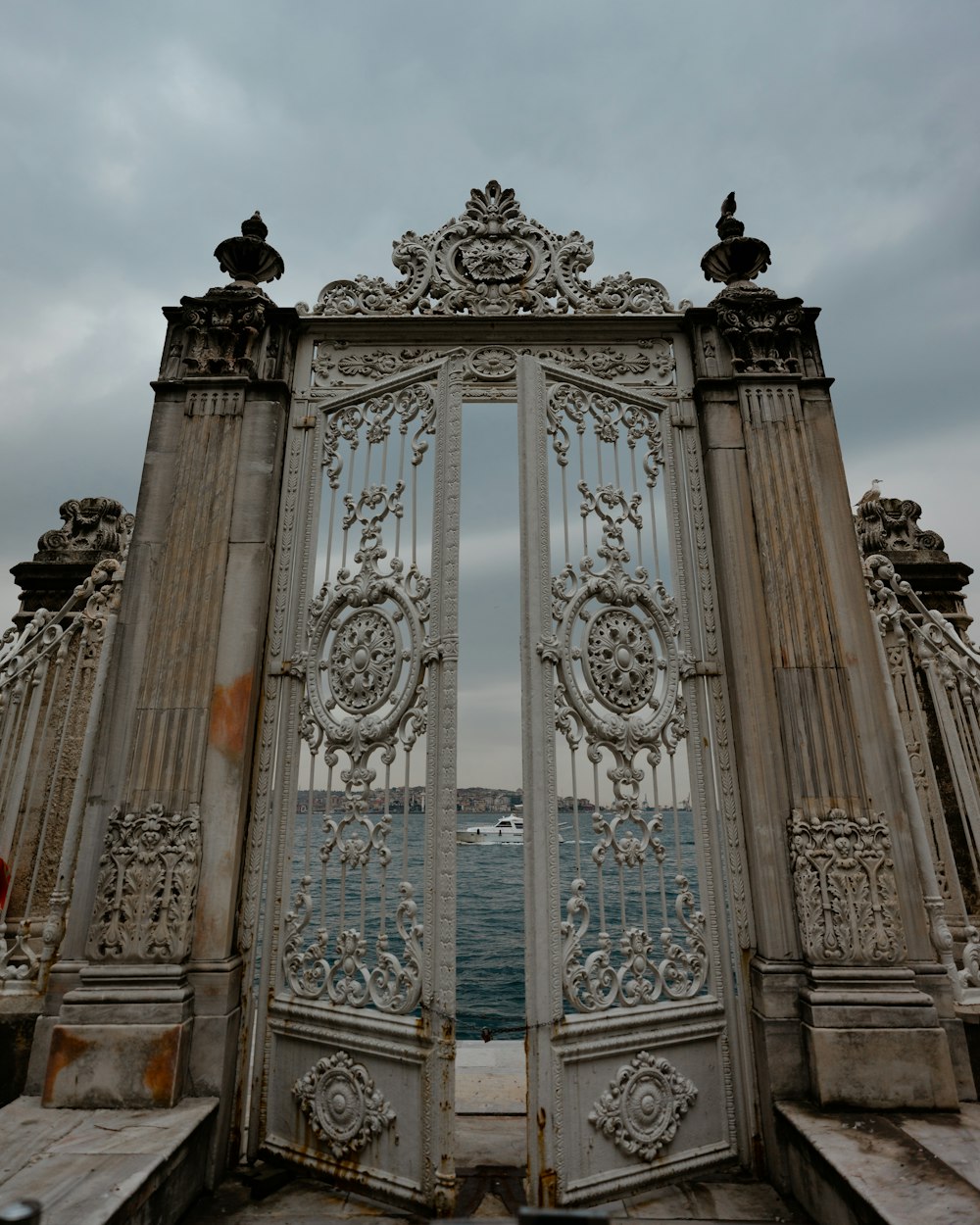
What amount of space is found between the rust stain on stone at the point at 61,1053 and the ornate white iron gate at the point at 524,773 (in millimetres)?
835

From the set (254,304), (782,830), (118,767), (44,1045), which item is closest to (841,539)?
(782,830)

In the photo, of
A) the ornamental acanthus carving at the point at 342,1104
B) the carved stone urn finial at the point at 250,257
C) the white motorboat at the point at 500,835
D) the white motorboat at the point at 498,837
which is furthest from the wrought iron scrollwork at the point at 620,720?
the white motorboat at the point at 498,837

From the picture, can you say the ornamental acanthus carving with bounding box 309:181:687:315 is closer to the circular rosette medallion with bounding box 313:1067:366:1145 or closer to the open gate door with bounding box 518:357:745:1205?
the open gate door with bounding box 518:357:745:1205

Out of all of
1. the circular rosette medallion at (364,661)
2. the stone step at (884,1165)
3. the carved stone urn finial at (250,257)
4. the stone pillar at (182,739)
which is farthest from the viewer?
the carved stone urn finial at (250,257)

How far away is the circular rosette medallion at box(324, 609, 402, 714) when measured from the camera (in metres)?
4.03

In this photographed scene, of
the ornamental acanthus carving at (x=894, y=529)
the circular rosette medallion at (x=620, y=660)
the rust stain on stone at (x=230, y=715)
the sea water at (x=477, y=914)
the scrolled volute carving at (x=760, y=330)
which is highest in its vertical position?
the scrolled volute carving at (x=760, y=330)

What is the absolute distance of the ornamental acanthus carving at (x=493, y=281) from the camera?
4.82 m

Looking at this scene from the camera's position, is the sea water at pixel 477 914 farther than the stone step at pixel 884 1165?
Yes

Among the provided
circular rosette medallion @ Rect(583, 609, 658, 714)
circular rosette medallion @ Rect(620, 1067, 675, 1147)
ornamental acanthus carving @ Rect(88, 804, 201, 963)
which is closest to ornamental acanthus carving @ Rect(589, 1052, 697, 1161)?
circular rosette medallion @ Rect(620, 1067, 675, 1147)

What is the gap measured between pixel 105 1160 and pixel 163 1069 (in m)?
0.56

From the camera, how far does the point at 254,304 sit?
184 inches

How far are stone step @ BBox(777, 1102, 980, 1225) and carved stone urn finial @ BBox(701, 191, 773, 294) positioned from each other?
4.93 metres

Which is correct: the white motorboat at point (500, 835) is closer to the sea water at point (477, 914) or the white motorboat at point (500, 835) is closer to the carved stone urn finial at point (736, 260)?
the sea water at point (477, 914)

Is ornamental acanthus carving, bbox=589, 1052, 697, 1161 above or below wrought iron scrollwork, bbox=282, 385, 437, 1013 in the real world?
below
